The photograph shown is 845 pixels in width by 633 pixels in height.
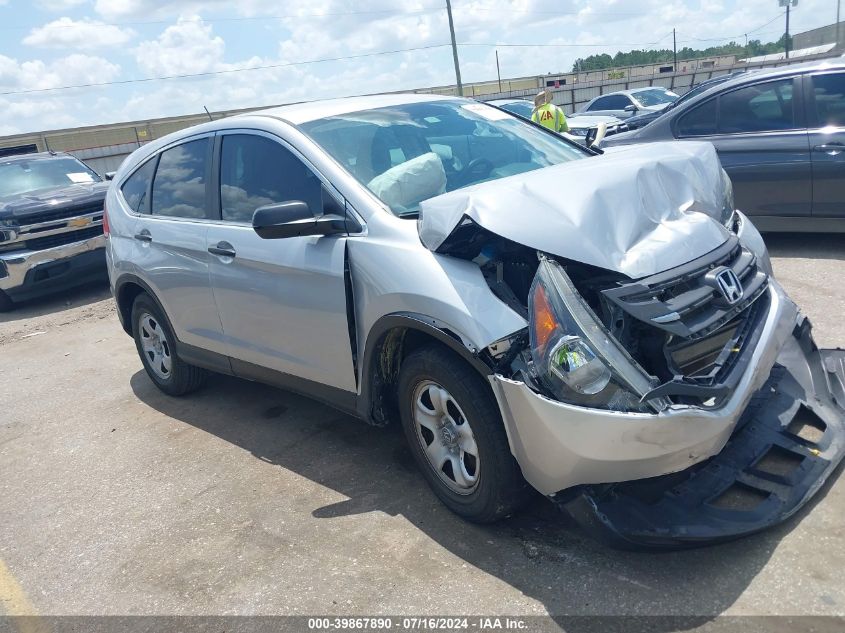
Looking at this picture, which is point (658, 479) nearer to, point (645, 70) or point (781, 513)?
point (781, 513)

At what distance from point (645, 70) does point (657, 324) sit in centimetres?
5429

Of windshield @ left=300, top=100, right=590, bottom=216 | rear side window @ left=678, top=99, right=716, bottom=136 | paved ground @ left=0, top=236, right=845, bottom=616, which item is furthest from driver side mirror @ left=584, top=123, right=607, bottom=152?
rear side window @ left=678, top=99, right=716, bottom=136

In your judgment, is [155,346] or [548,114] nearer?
[155,346]

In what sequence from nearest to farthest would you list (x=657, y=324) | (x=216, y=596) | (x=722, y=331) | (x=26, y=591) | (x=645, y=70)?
(x=657, y=324) → (x=722, y=331) → (x=216, y=596) → (x=26, y=591) → (x=645, y=70)

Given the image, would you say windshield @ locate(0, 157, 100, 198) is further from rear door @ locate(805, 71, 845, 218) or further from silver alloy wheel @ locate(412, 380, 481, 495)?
rear door @ locate(805, 71, 845, 218)

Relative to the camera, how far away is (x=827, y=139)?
6.38 metres

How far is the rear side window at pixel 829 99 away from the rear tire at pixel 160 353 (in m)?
5.65

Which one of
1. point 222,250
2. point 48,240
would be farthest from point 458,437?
point 48,240

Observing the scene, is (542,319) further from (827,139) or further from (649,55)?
(649,55)

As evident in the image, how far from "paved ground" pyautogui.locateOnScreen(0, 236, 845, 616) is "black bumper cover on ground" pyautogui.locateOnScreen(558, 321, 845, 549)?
0.16 meters

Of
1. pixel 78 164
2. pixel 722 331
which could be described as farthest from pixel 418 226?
pixel 78 164

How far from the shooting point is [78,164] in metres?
11.4

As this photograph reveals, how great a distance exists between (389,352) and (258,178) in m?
1.41

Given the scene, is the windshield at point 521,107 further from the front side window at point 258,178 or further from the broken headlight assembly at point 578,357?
the broken headlight assembly at point 578,357
